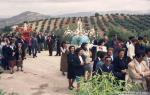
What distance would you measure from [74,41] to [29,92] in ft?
9.82

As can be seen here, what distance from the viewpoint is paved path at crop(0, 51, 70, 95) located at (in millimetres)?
19578

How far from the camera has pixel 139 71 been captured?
46.0ft

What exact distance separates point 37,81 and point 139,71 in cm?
847

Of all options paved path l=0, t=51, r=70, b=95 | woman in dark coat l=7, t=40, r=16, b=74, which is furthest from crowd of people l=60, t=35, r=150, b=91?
woman in dark coat l=7, t=40, r=16, b=74

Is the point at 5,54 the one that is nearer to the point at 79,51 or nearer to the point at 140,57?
the point at 79,51

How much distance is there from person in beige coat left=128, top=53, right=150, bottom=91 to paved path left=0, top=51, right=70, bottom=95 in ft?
15.9

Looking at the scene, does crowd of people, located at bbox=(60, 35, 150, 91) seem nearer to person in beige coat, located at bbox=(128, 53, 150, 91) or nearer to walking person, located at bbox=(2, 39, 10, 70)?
person in beige coat, located at bbox=(128, 53, 150, 91)

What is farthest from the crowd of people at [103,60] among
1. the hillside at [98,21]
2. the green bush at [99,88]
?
the hillside at [98,21]

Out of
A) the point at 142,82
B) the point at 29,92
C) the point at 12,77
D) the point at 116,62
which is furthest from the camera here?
the point at 12,77

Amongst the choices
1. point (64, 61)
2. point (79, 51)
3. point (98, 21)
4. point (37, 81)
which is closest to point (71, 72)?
point (79, 51)

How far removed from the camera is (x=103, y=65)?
14.5m

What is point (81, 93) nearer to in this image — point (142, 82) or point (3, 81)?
point (142, 82)

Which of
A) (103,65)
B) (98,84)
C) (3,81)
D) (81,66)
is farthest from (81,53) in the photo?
(98,84)

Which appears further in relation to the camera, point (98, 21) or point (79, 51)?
point (98, 21)
